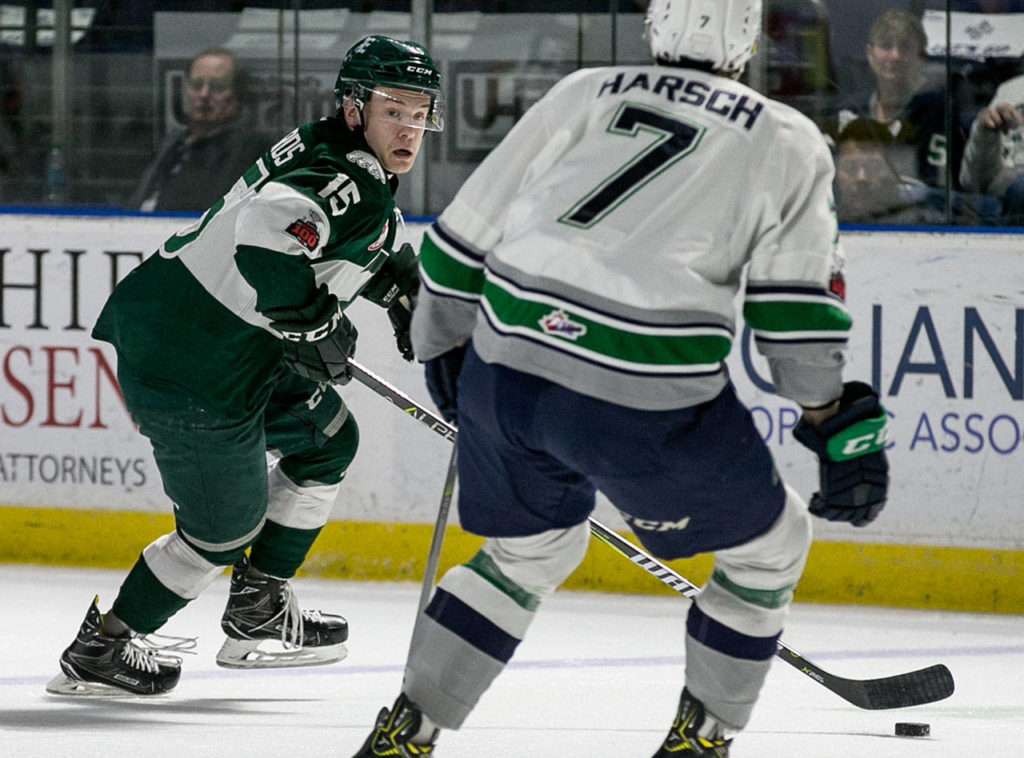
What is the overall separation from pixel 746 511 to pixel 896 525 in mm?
2336

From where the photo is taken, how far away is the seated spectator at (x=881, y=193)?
4383mm

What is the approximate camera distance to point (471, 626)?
2090mm

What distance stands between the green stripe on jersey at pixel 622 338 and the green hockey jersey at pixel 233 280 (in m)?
0.83

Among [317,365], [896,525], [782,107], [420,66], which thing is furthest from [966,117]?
[782,107]

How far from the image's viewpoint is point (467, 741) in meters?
2.66

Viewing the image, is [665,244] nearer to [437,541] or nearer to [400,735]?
[400,735]

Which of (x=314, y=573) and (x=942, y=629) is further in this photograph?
(x=314, y=573)

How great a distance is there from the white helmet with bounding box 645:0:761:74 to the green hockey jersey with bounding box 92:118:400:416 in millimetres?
849

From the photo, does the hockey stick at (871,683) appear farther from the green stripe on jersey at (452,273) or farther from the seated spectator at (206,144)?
the seated spectator at (206,144)

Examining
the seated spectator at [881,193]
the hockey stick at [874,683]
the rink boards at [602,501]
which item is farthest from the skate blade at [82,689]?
the seated spectator at [881,193]

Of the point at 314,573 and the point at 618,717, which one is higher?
the point at 618,717

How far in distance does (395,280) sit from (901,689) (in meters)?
1.16

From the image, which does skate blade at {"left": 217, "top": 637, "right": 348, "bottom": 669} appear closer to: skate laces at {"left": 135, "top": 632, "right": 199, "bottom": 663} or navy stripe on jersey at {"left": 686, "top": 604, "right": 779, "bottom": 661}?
skate laces at {"left": 135, "top": 632, "right": 199, "bottom": 663}

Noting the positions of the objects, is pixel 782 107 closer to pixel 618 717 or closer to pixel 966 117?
pixel 618 717
